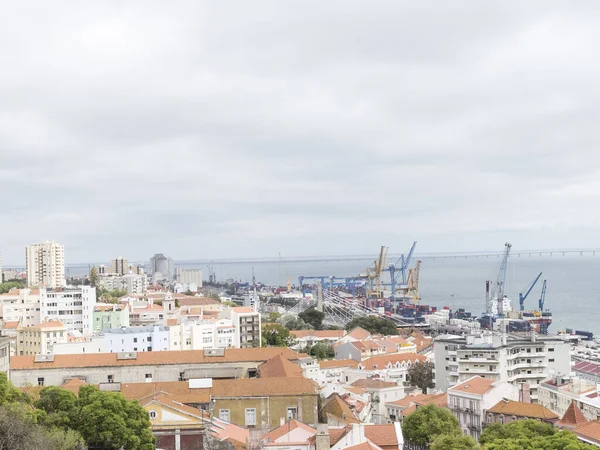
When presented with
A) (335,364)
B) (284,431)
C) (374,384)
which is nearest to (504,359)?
(374,384)

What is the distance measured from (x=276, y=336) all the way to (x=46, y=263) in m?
42.8

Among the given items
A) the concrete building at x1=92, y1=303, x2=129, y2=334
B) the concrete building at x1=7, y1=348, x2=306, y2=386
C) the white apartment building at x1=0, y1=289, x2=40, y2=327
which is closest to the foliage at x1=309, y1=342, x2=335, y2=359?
the concrete building at x1=92, y1=303, x2=129, y2=334

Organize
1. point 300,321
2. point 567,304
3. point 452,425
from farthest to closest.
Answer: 1. point 567,304
2. point 300,321
3. point 452,425

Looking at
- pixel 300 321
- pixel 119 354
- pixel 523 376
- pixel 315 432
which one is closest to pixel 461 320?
pixel 300 321

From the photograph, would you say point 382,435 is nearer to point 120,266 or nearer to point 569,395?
point 569,395

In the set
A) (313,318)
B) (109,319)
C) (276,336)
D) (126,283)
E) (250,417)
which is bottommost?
(313,318)

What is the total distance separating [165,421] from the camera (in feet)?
60.6

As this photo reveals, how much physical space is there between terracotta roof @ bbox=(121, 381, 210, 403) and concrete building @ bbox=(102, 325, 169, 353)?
44.6ft

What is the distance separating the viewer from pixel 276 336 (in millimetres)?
50406

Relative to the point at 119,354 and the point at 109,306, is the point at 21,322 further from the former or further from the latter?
the point at 119,354

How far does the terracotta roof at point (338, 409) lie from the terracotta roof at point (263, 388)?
4.56 feet

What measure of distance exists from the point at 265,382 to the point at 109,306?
29.4 metres

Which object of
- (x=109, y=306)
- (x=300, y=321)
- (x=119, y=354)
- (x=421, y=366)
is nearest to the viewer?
(x=119, y=354)

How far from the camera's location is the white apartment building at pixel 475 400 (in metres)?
26.7
